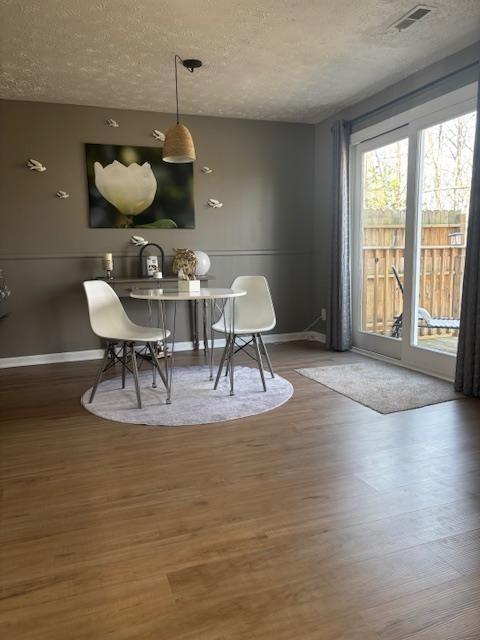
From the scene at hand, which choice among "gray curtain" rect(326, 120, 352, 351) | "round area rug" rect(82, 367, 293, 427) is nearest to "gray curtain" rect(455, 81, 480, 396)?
"round area rug" rect(82, 367, 293, 427)

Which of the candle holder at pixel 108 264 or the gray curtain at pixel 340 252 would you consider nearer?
the candle holder at pixel 108 264

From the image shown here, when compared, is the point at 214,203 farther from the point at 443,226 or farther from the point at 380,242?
the point at 443,226

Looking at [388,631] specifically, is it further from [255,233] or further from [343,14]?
[255,233]

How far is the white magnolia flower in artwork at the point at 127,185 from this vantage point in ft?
14.9

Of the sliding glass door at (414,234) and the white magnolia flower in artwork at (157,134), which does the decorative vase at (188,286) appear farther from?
the white magnolia flower in artwork at (157,134)

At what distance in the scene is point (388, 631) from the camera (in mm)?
1279

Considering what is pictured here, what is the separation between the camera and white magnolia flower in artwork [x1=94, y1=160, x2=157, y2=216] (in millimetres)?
4527

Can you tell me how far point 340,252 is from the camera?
4656 mm

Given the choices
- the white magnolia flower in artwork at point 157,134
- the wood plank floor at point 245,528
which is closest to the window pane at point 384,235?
the wood plank floor at point 245,528

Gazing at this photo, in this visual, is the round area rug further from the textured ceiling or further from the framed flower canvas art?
the textured ceiling

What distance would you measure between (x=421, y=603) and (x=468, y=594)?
16 cm

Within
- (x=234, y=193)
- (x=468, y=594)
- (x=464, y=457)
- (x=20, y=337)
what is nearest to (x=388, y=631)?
(x=468, y=594)

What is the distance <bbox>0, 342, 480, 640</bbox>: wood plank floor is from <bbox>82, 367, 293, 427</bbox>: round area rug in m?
0.14

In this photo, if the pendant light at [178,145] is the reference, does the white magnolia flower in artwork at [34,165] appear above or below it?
above
